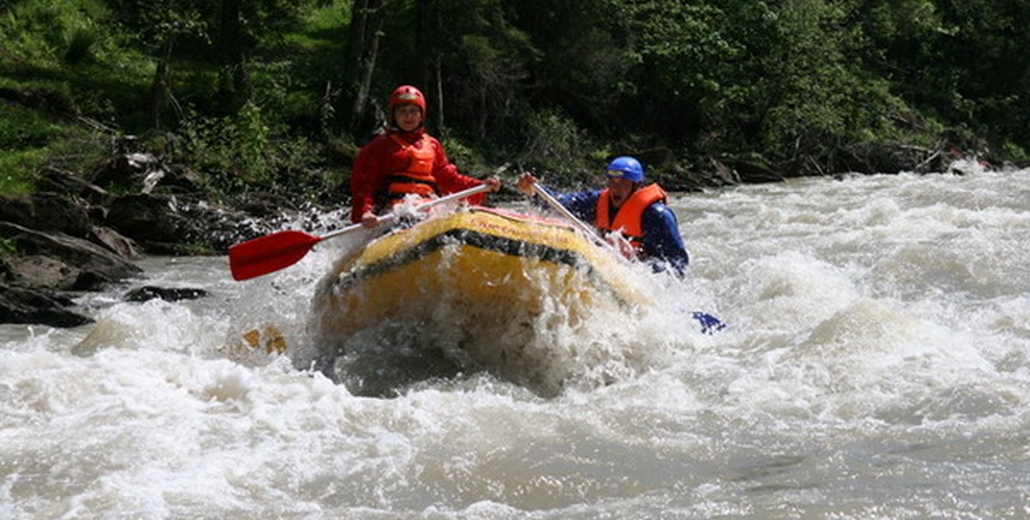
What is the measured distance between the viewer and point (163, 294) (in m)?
9.61

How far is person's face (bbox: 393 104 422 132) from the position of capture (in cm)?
793

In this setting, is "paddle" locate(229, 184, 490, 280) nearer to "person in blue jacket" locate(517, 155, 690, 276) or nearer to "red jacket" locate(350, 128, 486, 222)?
"red jacket" locate(350, 128, 486, 222)

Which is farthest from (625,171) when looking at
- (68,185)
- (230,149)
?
(230,149)

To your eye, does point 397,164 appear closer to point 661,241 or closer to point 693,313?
point 661,241

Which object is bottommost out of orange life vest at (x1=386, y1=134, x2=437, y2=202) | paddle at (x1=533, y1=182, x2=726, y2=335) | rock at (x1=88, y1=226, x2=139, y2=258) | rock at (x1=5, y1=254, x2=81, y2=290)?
rock at (x1=88, y1=226, x2=139, y2=258)

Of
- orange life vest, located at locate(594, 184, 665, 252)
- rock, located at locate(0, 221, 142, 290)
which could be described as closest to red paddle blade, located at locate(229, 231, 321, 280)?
orange life vest, located at locate(594, 184, 665, 252)

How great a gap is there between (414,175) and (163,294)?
2.81m

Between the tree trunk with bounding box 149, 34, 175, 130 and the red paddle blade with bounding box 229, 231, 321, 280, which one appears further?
the tree trunk with bounding box 149, 34, 175, 130

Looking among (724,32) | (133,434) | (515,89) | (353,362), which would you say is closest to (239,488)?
(133,434)

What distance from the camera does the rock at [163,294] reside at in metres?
9.52

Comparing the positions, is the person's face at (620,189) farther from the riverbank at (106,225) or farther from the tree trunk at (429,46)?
the tree trunk at (429,46)

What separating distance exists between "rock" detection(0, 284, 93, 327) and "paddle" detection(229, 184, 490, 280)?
176cm

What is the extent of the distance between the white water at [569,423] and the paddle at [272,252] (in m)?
0.36

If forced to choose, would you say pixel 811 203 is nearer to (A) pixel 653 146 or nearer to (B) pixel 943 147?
(A) pixel 653 146
